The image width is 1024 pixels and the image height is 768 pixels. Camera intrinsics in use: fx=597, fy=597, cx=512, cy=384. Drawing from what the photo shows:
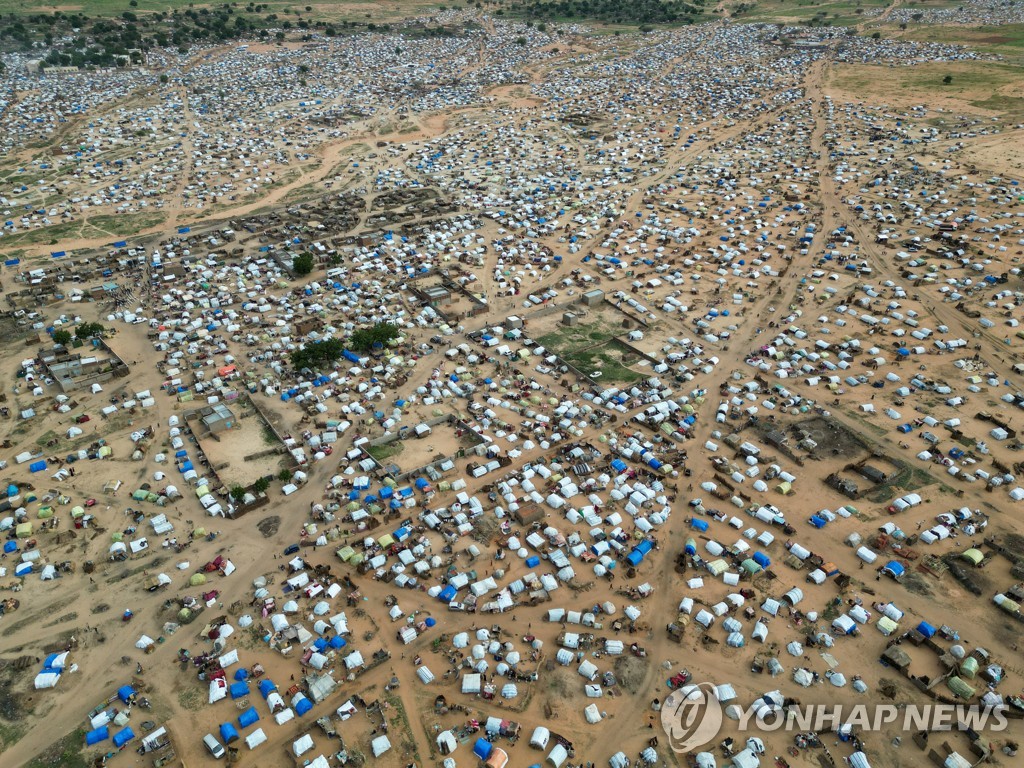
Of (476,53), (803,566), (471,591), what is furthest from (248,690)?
(476,53)

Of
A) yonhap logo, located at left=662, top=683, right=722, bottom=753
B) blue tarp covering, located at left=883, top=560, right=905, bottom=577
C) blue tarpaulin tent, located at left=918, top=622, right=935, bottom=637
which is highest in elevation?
blue tarp covering, located at left=883, top=560, right=905, bottom=577

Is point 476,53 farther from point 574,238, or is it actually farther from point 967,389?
point 967,389

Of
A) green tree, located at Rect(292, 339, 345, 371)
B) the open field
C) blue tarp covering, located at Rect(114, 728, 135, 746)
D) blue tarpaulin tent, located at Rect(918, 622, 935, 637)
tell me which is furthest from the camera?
the open field

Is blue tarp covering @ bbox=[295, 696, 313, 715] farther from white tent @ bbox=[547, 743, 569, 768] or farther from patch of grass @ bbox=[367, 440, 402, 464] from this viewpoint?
patch of grass @ bbox=[367, 440, 402, 464]

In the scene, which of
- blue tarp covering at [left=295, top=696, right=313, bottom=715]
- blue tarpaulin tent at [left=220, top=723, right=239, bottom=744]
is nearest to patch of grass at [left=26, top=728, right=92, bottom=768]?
blue tarpaulin tent at [left=220, top=723, right=239, bottom=744]

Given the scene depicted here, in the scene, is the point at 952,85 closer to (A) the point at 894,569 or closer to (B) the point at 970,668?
(A) the point at 894,569

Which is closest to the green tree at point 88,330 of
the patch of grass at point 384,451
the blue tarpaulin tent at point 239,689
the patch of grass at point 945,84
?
the patch of grass at point 384,451

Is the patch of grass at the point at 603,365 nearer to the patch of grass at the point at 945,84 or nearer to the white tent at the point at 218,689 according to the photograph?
the white tent at the point at 218,689

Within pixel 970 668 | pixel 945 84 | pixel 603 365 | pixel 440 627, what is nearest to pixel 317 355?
pixel 603 365
